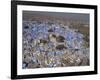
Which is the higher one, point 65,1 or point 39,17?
point 65,1

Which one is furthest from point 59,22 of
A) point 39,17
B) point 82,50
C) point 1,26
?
point 1,26

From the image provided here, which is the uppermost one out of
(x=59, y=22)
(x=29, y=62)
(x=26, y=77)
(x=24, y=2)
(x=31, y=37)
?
(x=24, y=2)

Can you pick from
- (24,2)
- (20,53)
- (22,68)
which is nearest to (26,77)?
(22,68)

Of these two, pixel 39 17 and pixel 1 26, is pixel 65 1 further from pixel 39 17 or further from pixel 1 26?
pixel 1 26

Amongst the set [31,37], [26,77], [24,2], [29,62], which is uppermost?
[24,2]

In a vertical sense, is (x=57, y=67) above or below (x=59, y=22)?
below

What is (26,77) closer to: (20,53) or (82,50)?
(20,53)

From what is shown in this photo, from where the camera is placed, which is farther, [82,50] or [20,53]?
[82,50]

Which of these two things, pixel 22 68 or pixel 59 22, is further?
pixel 59 22

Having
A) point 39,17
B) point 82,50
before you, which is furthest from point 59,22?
point 82,50
